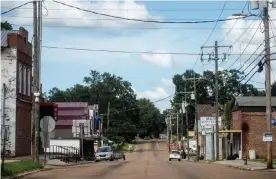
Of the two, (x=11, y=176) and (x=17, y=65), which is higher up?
(x=17, y=65)

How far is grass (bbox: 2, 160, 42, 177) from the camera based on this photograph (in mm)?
22578

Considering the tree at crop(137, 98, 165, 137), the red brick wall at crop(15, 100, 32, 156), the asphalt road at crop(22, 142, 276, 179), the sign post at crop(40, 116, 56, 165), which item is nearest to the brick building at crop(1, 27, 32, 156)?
the red brick wall at crop(15, 100, 32, 156)

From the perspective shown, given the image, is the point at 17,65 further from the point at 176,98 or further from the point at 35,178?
the point at 176,98

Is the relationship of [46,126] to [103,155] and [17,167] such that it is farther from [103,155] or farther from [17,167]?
[103,155]

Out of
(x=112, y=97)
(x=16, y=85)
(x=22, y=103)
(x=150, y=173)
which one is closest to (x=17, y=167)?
(x=150, y=173)

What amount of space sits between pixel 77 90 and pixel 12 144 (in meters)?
104

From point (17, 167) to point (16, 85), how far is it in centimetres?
1333

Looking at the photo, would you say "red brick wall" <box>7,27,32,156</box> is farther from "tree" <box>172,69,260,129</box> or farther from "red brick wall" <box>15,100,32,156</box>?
"tree" <box>172,69,260,129</box>

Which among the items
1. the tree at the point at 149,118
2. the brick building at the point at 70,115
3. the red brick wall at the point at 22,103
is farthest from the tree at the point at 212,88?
the red brick wall at the point at 22,103

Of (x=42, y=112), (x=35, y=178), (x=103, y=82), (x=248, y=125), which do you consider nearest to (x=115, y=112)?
(x=103, y=82)

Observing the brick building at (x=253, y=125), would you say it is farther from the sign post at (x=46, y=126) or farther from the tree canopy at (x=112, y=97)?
the tree canopy at (x=112, y=97)

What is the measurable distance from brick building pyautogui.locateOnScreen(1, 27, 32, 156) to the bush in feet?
29.5

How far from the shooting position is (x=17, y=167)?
996 inches

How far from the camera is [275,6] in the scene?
30.6 meters
